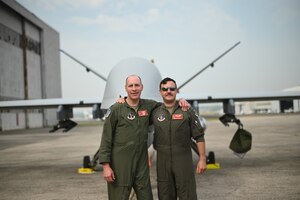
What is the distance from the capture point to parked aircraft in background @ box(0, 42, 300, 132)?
5.63m

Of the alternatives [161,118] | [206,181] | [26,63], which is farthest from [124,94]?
[26,63]

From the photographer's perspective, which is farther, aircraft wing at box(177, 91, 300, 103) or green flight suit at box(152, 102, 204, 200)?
aircraft wing at box(177, 91, 300, 103)

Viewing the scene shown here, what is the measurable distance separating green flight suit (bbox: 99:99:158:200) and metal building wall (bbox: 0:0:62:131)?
28809 millimetres

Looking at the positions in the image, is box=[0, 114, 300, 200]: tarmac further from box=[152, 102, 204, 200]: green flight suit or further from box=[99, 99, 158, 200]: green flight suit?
box=[99, 99, 158, 200]: green flight suit

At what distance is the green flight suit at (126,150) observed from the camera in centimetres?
344

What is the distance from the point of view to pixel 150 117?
3.72 meters

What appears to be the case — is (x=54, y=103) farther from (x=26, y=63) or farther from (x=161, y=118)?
(x=26, y=63)

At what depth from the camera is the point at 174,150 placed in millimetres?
3623

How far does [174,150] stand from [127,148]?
58cm

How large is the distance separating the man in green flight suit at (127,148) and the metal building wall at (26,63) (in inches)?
1134

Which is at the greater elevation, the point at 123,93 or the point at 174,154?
the point at 123,93

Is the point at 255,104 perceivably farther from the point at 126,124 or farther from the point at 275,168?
the point at 126,124

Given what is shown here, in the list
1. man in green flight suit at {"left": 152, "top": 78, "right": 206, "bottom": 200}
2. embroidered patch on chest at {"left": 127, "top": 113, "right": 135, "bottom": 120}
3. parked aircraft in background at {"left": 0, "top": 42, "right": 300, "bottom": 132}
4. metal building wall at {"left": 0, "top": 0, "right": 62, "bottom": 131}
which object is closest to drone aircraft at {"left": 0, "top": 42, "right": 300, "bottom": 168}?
parked aircraft in background at {"left": 0, "top": 42, "right": 300, "bottom": 132}

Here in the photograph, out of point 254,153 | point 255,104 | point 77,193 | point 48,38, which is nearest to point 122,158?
point 77,193
